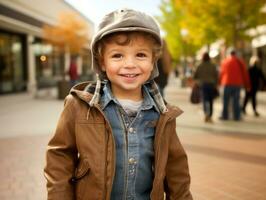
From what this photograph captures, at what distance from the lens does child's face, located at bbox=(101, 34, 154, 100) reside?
182 cm

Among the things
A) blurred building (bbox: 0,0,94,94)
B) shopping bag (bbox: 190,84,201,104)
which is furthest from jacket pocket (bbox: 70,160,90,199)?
blurred building (bbox: 0,0,94,94)

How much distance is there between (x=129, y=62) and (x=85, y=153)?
19.7 inches

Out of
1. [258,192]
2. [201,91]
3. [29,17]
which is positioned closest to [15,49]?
[29,17]

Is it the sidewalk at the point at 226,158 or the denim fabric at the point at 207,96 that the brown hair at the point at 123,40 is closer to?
the sidewalk at the point at 226,158

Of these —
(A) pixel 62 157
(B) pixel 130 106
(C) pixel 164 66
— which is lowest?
(A) pixel 62 157

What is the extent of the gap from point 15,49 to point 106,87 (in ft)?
71.6

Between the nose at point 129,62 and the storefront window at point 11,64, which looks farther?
the storefront window at point 11,64


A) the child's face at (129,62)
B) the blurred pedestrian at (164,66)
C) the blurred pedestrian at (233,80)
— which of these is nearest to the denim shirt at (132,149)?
the child's face at (129,62)

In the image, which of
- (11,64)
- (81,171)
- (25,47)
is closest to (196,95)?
(81,171)

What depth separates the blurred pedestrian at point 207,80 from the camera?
30.2 feet

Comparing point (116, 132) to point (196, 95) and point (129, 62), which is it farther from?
point (196, 95)

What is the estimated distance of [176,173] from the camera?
199 cm

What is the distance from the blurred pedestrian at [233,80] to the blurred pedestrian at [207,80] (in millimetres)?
309

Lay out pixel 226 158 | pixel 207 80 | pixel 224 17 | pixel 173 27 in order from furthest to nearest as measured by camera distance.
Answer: pixel 173 27 < pixel 224 17 < pixel 207 80 < pixel 226 158
